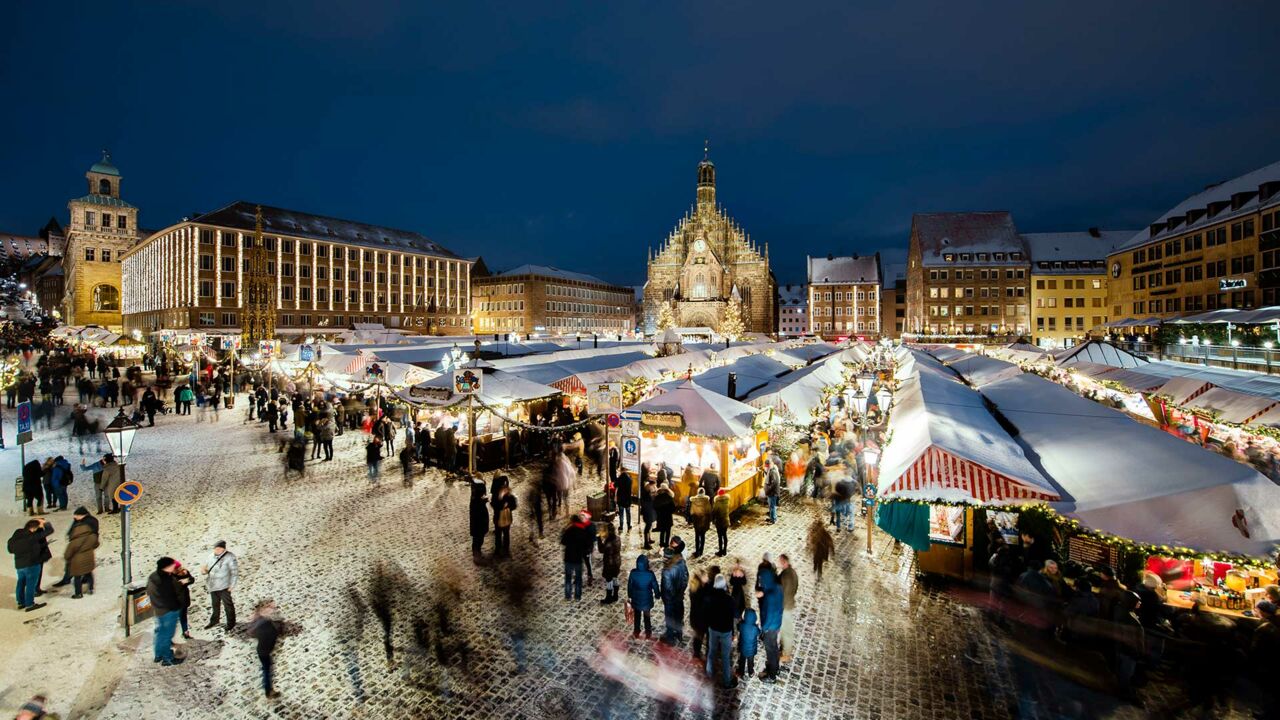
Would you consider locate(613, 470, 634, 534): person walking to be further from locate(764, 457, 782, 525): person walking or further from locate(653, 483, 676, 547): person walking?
locate(764, 457, 782, 525): person walking

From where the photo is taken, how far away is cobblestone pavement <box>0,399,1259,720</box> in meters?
5.62

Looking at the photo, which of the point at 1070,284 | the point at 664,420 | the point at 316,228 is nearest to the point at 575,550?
the point at 664,420

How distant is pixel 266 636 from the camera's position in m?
5.62

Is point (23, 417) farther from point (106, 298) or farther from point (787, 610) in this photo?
point (106, 298)

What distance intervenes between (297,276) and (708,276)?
45834 mm

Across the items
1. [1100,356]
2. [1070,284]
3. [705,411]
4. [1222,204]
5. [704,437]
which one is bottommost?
[704,437]

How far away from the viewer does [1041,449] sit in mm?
8148

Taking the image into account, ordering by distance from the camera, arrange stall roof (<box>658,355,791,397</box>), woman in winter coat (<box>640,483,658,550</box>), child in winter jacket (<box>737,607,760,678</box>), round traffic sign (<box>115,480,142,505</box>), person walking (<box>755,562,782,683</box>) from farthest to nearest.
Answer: stall roof (<box>658,355,791,397</box>), woman in winter coat (<box>640,483,658,550</box>), round traffic sign (<box>115,480,142,505</box>), child in winter jacket (<box>737,607,760,678</box>), person walking (<box>755,562,782,683</box>)

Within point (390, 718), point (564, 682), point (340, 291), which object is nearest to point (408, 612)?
point (390, 718)

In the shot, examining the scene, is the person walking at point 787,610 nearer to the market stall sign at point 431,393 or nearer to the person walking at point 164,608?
the person walking at point 164,608

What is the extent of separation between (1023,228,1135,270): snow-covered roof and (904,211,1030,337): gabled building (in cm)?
148

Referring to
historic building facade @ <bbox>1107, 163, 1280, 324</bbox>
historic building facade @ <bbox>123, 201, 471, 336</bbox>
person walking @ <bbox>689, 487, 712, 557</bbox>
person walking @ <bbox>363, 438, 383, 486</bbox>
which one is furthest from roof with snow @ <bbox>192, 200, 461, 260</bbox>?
historic building facade @ <bbox>1107, 163, 1280, 324</bbox>

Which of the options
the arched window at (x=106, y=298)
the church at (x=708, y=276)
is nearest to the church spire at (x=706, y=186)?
the church at (x=708, y=276)

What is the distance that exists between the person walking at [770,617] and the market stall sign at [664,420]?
509 centimetres
